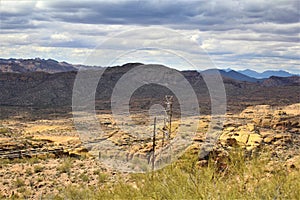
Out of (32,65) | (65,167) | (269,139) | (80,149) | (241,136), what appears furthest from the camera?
→ (32,65)

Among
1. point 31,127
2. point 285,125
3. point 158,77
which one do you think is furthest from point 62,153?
point 158,77

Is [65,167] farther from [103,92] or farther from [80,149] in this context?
[103,92]

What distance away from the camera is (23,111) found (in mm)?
70812

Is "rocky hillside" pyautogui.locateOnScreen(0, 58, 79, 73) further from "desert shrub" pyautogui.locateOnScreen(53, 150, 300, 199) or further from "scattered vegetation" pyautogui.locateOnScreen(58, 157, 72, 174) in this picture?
"desert shrub" pyautogui.locateOnScreen(53, 150, 300, 199)

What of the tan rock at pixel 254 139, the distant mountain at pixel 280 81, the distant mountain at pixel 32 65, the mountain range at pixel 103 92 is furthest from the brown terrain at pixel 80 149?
the distant mountain at pixel 32 65

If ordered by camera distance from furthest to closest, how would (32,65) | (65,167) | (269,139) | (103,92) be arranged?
1. (32,65)
2. (103,92)
3. (65,167)
4. (269,139)

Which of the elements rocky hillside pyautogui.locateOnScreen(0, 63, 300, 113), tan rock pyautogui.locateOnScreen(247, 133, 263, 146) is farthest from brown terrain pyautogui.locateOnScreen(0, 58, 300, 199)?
rocky hillside pyautogui.locateOnScreen(0, 63, 300, 113)

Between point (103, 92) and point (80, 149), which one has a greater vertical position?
point (103, 92)

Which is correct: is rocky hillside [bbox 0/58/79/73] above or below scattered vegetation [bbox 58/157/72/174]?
above

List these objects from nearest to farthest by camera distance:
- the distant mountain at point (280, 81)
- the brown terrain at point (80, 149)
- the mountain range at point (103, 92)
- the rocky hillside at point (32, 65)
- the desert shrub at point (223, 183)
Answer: the desert shrub at point (223, 183), the brown terrain at point (80, 149), the mountain range at point (103, 92), the distant mountain at point (280, 81), the rocky hillside at point (32, 65)

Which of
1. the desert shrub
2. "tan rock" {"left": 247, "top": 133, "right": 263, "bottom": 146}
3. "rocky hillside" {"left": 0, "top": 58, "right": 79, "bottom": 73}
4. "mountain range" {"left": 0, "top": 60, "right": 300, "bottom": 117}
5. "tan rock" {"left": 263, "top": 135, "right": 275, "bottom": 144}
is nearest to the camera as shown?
the desert shrub

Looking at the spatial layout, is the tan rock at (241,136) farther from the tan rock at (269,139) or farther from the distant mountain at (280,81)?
the distant mountain at (280,81)

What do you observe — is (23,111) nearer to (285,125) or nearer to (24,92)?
(24,92)

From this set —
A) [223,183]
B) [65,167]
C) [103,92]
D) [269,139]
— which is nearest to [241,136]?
[269,139]
